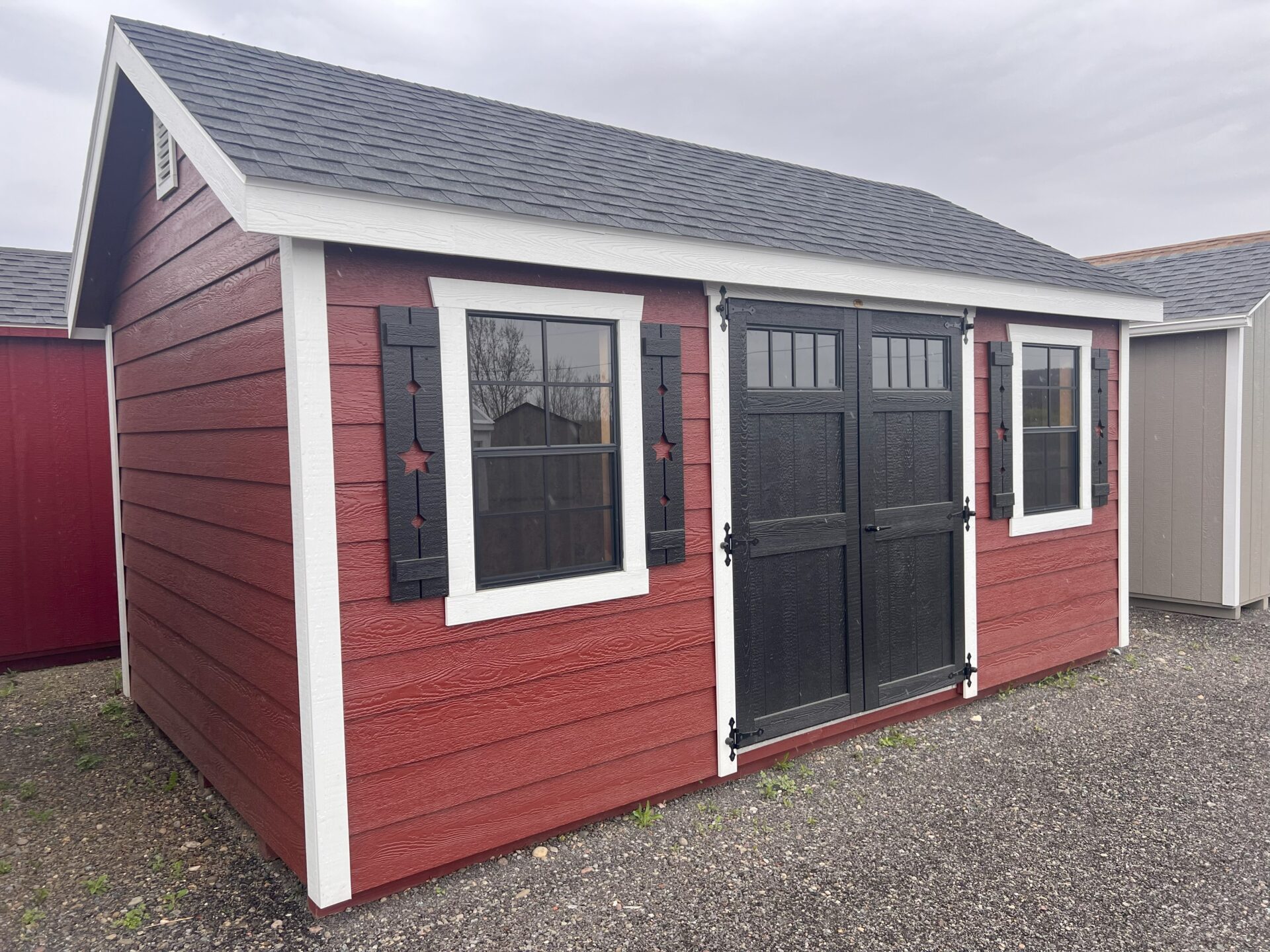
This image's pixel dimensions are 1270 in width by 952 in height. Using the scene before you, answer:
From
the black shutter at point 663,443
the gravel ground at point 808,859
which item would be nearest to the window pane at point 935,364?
the black shutter at point 663,443

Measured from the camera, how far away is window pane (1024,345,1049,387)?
5.22 m

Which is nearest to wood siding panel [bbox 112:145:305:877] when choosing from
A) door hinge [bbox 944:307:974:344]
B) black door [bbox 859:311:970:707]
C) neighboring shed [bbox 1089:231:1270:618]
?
black door [bbox 859:311:970:707]

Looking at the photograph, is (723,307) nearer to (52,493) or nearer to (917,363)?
(917,363)

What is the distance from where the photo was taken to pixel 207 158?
2840mm

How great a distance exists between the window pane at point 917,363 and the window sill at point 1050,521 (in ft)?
3.82

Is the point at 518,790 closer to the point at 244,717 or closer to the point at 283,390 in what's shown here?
the point at 244,717

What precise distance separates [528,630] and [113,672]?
4862 millimetres

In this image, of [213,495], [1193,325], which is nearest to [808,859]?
[213,495]

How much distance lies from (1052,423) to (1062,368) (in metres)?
0.39

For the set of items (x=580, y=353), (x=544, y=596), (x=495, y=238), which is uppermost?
(x=495, y=238)

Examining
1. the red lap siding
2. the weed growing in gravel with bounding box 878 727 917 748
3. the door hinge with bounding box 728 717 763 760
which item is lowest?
the weed growing in gravel with bounding box 878 727 917 748

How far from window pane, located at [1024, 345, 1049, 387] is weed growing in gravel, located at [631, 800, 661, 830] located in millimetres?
3527

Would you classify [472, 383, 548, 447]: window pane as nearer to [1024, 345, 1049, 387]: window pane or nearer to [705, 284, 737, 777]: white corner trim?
[705, 284, 737, 777]: white corner trim

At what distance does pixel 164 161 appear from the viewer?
153 inches
